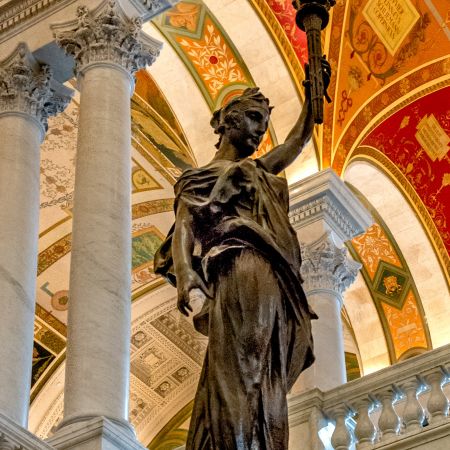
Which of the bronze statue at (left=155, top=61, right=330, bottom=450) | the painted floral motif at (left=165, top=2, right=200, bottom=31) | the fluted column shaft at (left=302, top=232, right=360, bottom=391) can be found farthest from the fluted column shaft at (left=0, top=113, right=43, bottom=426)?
the bronze statue at (left=155, top=61, right=330, bottom=450)

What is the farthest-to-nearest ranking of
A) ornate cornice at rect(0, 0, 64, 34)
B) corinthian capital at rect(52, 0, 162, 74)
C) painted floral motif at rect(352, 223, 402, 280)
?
painted floral motif at rect(352, 223, 402, 280), ornate cornice at rect(0, 0, 64, 34), corinthian capital at rect(52, 0, 162, 74)

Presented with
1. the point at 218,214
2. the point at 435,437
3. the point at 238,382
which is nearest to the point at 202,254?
the point at 218,214

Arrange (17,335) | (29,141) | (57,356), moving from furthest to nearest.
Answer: (57,356), (29,141), (17,335)

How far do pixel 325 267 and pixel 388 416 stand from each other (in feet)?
7.98

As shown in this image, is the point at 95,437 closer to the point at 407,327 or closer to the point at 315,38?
the point at 315,38

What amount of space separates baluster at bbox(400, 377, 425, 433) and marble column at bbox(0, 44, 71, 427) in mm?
1899

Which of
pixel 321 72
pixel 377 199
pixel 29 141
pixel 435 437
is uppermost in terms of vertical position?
pixel 377 199

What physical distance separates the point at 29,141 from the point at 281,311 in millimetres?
4737

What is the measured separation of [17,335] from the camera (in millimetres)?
6461

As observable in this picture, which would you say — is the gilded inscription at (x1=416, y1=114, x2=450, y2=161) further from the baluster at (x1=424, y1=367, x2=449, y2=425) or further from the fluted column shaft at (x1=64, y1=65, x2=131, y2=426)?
the baluster at (x1=424, y1=367, x2=449, y2=425)

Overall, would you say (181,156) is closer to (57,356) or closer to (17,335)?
(57,356)

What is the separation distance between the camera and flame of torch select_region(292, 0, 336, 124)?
3221mm

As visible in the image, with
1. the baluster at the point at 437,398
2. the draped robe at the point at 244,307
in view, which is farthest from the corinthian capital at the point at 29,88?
the draped robe at the point at 244,307

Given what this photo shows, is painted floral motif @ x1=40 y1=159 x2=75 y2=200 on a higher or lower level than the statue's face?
higher
